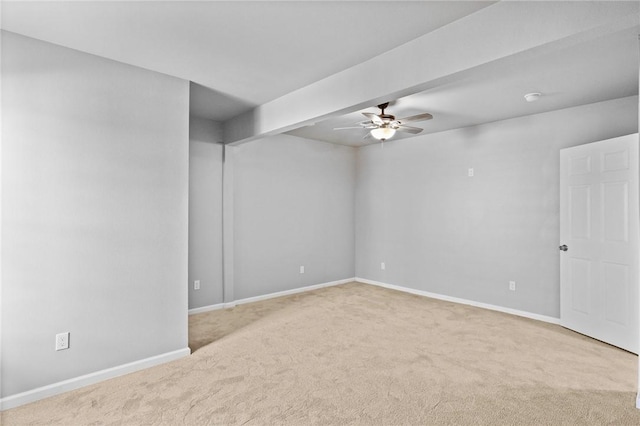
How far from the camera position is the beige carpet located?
2291 mm

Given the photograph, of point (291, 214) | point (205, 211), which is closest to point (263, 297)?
point (291, 214)

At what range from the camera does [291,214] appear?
5.73m

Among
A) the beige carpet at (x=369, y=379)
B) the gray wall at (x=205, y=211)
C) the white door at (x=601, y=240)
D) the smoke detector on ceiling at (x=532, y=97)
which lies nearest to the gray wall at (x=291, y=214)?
the gray wall at (x=205, y=211)

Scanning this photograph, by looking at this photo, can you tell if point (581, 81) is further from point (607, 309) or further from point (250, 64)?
point (250, 64)

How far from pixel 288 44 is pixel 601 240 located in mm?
3592

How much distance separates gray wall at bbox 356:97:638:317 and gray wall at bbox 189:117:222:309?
2.79 m

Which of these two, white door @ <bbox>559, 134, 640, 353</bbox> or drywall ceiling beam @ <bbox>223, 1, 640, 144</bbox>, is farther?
white door @ <bbox>559, 134, 640, 353</bbox>

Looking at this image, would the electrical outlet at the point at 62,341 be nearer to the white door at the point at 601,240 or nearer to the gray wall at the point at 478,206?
the gray wall at the point at 478,206

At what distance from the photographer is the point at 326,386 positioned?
266cm

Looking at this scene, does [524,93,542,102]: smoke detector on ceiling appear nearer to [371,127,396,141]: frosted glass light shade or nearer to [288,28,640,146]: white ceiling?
[288,28,640,146]: white ceiling

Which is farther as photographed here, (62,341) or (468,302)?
(468,302)

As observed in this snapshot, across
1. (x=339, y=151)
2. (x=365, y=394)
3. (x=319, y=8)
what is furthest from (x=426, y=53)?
(x=339, y=151)

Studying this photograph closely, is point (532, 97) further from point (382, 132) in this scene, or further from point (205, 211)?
point (205, 211)

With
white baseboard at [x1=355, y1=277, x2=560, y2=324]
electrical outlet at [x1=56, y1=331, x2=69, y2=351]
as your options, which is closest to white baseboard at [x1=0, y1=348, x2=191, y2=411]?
electrical outlet at [x1=56, y1=331, x2=69, y2=351]
